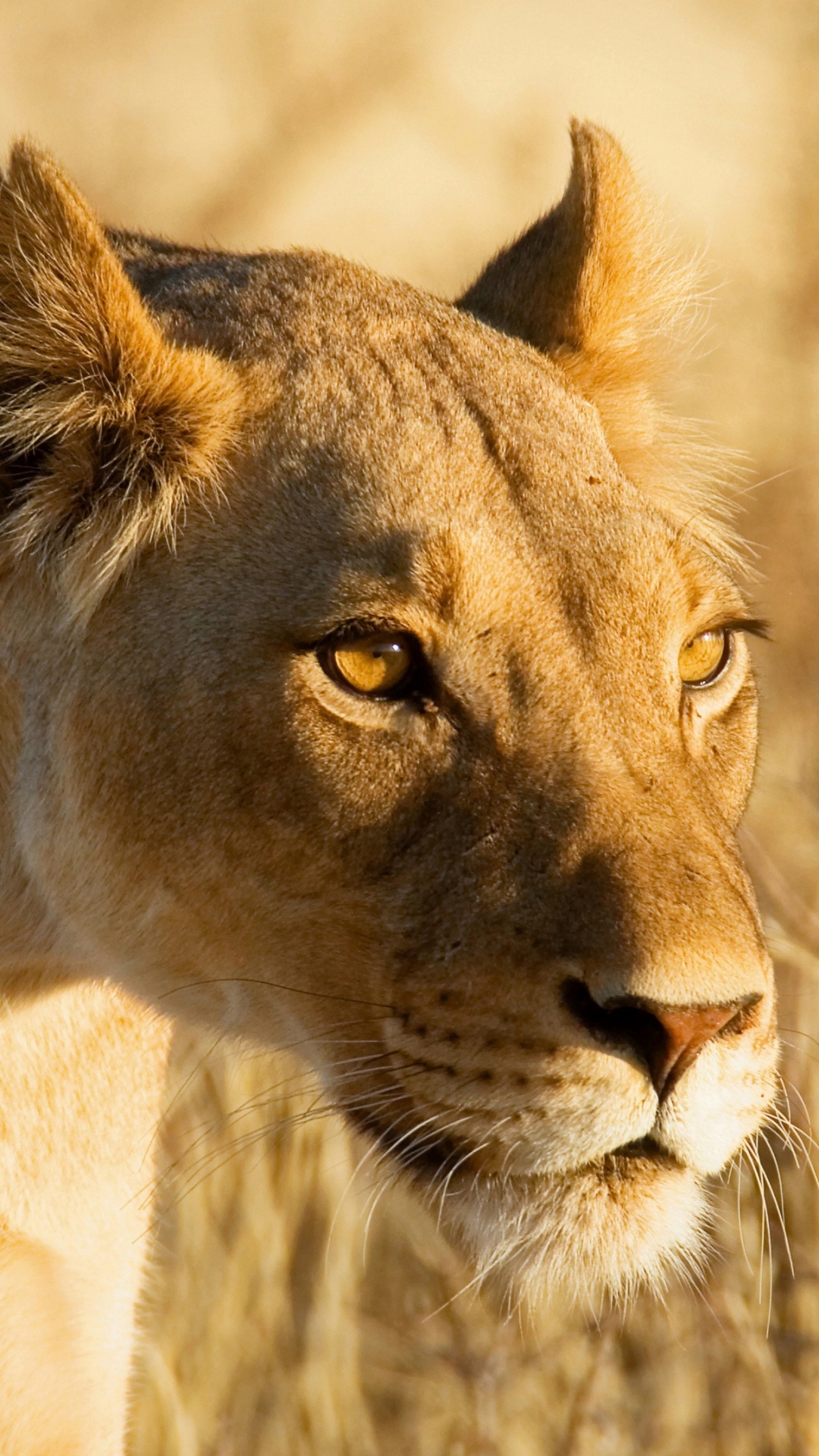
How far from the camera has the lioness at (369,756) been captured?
231 centimetres

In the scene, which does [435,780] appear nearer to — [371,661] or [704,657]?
[371,661]

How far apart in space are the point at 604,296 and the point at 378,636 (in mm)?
1049

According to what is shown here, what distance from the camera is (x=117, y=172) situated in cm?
884

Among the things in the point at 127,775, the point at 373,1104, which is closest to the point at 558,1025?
the point at 373,1104

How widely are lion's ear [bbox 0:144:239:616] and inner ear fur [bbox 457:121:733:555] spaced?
78 cm

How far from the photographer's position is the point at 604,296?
3.27m

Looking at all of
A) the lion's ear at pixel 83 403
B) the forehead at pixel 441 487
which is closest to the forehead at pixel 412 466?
the forehead at pixel 441 487

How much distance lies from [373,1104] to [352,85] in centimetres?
734

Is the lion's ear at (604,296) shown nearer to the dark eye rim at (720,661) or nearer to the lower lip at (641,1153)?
the dark eye rim at (720,661)

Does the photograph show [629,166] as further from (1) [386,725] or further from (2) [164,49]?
(2) [164,49]

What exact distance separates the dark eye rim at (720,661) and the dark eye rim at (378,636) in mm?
436

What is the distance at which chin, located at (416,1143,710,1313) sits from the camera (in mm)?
2336

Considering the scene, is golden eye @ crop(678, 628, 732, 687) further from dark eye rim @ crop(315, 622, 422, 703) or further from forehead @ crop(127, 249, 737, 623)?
dark eye rim @ crop(315, 622, 422, 703)

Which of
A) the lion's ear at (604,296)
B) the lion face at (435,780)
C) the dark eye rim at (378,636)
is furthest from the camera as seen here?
the lion's ear at (604,296)
